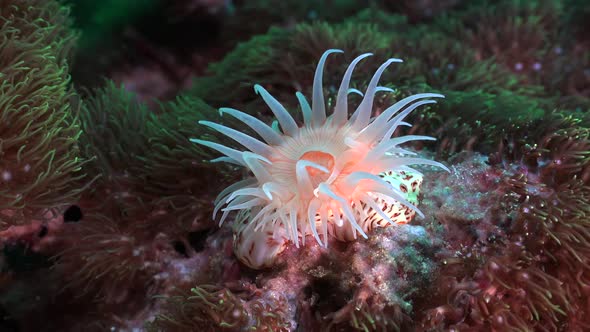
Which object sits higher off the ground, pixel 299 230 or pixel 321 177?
pixel 321 177

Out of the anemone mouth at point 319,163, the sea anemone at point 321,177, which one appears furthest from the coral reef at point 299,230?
the anemone mouth at point 319,163

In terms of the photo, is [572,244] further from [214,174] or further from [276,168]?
[214,174]

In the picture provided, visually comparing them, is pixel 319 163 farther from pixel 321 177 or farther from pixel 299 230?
pixel 299 230

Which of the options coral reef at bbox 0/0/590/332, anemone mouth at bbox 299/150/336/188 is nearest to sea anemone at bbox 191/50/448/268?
anemone mouth at bbox 299/150/336/188

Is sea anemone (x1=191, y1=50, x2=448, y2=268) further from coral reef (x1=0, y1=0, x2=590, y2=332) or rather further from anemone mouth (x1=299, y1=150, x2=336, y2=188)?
coral reef (x1=0, y1=0, x2=590, y2=332)

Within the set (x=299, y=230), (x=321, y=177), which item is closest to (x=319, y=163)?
(x=321, y=177)

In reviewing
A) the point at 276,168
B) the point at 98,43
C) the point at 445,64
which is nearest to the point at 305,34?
the point at 445,64
